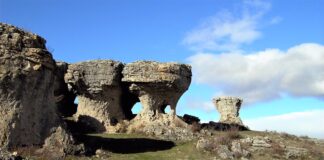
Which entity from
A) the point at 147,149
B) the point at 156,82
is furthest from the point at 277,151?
the point at 156,82

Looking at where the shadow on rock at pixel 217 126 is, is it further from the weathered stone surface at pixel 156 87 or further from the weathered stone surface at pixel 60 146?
the weathered stone surface at pixel 60 146

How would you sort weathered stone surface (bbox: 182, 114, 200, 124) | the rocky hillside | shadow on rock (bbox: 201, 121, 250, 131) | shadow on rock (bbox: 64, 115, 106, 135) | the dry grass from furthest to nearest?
weathered stone surface (bbox: 182, 114, 200, 124) < shadow on rock (bbox: 201, 121, 250, 131) < shadow on rock (bbox: 64, 115, 106, 135) < the dry grass < the rocky hillside

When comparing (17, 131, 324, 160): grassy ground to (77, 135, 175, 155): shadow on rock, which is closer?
(17, 131, 324, 160): grassy ground

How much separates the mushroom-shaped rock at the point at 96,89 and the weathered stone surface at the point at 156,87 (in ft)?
3.42

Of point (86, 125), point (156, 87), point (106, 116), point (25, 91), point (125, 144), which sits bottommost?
point (125, 144)

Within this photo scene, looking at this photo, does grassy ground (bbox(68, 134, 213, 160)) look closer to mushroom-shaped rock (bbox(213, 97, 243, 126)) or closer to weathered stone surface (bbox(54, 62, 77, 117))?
weathered stone surface (bbox(54, 62, 77, 117))

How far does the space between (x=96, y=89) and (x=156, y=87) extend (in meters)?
3.89

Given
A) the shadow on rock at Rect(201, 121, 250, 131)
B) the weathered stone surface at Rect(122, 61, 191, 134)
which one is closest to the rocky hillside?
the weathered stone surface at Rect(122, 61, 191, 134)

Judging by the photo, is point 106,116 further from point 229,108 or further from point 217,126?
point 229,108

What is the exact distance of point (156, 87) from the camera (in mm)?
31984

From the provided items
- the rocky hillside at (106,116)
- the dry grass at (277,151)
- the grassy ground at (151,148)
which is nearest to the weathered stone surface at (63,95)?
the rocky hillside at (106,116)

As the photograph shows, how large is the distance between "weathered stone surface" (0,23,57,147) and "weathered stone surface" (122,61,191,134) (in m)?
11.1

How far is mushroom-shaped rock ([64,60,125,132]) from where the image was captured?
31.5 m

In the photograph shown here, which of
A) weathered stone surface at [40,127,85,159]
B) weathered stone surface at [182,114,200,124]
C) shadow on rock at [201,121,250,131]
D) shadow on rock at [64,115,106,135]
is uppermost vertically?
weathered stone surface at [182,114,200,124]
